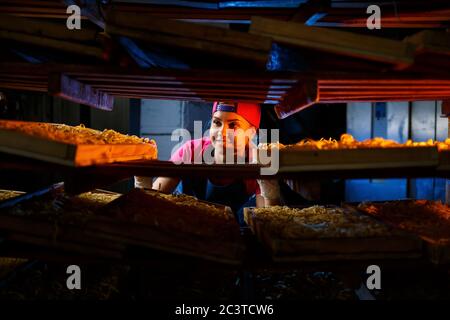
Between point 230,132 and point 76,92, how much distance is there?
2.11 metres

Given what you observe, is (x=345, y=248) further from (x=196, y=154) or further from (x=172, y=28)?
(x=196, y=154)

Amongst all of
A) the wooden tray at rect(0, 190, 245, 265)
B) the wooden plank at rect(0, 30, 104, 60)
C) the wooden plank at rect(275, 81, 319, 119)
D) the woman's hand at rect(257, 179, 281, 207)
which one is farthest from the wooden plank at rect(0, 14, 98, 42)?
the woman's hand at rect(257, 179, 281, 207)

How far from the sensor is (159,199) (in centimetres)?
346

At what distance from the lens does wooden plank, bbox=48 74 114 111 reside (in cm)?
254

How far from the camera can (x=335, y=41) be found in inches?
90.7

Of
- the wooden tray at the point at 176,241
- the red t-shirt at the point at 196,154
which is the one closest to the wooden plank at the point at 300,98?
the wooden tray at the point at 176,241

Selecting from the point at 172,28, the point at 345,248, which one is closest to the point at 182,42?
the point at 172,28

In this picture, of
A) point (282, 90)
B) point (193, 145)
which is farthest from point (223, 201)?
point (282, 90)

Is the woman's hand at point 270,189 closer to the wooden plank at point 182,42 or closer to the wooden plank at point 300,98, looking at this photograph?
the wooden plank at point 300,98

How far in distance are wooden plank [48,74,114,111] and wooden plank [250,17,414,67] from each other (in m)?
1.31

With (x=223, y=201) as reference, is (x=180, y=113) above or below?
above

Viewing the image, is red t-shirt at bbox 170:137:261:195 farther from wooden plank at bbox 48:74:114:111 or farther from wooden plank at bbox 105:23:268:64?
wooden plank at bbox 105:23:268:64

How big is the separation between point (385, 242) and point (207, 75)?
1644mm
